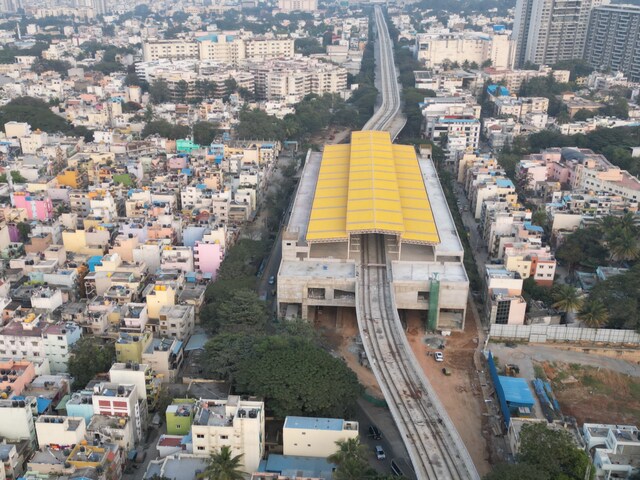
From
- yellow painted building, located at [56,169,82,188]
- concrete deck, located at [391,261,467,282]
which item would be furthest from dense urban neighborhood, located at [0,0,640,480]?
yellow painted building, located at [56,169,82,188]

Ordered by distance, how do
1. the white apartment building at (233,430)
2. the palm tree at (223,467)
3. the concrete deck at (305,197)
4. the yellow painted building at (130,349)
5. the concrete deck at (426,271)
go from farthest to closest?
the concrete deck at (305,197) < the concrete deck at (426,271) < the yellow painted building at (130,349) < the white apartment building at (233,430) < the palm tree at (223,467)

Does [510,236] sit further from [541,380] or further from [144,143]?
[144,143]

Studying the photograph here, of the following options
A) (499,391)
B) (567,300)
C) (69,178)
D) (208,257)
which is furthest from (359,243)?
(69,178)

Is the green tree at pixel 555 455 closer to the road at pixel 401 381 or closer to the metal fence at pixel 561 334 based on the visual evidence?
the road at pixel 401 381

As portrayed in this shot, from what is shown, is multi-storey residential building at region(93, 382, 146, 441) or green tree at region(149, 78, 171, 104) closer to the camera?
multi-storey residential building at region(93, 382, 146, 441)

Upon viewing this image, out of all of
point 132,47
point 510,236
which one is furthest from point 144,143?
point 132,47

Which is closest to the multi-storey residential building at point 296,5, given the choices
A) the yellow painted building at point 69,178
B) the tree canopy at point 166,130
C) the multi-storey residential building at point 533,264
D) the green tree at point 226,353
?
the tree canopy at point 166,130

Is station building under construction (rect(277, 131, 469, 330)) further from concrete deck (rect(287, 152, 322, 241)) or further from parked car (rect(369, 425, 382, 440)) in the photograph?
parked car (rect(369, 425, 382, 440))
